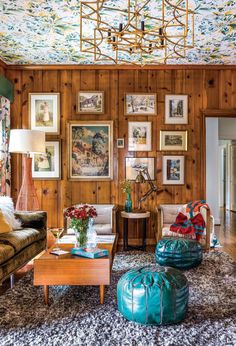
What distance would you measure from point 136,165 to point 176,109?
1118 millimetres

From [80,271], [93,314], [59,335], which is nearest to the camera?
[59,335]

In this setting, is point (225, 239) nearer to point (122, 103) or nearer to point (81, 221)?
point (122, 103)

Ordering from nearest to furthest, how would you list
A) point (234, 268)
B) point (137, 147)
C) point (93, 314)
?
1. point (93, 314)
2. point (234, 268)
3. point (137, 147)

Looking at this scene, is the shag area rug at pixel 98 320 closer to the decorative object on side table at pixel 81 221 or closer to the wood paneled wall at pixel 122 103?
the decorative object on side table at pixel 81 221

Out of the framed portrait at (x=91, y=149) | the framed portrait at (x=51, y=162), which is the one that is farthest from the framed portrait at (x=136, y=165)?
the framed portrait at (x=51, y=162)

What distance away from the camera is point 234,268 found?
397cm

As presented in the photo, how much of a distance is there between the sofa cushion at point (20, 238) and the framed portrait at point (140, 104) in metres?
2.45

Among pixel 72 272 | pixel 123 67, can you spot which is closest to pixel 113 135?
pixel 123 67

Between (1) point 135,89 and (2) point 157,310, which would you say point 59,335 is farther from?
(1) point 135,89

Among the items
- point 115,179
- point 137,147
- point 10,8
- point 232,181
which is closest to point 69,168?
point 115,179

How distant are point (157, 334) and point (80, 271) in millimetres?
859

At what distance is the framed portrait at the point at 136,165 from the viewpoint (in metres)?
5.45

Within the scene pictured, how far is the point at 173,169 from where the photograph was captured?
547 cm

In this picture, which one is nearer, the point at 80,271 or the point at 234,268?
the point at 80,271
